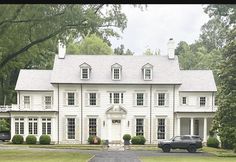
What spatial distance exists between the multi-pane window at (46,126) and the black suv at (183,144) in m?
12.8

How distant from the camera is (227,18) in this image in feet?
97.2

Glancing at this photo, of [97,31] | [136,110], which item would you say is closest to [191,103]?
[136,110]

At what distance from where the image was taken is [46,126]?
43.8 metres

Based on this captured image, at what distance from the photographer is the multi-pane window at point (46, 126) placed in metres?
43.8

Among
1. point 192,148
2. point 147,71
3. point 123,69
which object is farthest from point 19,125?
point 192,148

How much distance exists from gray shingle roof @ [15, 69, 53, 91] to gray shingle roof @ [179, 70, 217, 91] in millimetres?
13000

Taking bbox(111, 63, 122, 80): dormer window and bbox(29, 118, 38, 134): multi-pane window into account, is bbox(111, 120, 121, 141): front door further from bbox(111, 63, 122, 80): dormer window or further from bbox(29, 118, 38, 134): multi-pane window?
bbox(29, 118, 38, 134): multi-pane window

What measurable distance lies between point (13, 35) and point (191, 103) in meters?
23.4

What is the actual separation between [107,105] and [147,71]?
5.02 m

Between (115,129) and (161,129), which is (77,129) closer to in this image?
(115,129)

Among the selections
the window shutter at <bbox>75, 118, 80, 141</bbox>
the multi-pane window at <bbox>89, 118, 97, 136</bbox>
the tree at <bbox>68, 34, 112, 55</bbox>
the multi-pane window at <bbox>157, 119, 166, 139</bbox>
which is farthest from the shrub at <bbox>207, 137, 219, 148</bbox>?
the tree at <bbox>68, 34, 112, 55</bbox>

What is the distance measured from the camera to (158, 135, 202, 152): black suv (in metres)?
35.2

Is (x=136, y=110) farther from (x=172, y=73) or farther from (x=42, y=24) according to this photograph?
(x=42, y=24)
